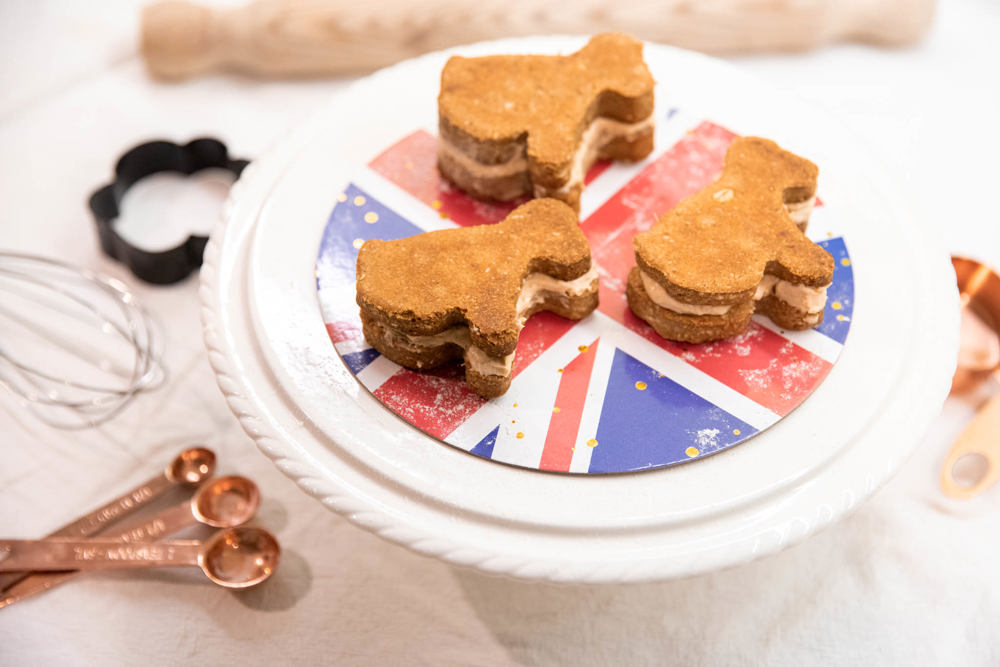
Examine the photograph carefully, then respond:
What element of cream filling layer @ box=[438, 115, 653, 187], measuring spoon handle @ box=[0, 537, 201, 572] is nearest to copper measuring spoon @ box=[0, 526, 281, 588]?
measuring spoon handle @ box=[0, 537, 201, 572]

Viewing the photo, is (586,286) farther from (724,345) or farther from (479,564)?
(479,564)

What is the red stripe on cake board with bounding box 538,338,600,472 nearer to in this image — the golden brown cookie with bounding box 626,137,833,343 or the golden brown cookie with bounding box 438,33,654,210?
the golden brown cookie with bounding box 626,137,833,343

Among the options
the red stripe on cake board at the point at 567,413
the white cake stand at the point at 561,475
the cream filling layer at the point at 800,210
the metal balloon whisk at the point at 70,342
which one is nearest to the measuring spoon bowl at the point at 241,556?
the white cake stand at the point at 561,475

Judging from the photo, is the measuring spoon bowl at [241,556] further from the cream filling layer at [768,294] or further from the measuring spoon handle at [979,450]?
the measuring spoon handle at [979,450]

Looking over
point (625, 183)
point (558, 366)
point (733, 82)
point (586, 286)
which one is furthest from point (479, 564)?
point (733, 82)

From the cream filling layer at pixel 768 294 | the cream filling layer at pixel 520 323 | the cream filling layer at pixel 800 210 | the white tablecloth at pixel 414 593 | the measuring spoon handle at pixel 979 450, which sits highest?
the cream filling layer at pixel 800 210

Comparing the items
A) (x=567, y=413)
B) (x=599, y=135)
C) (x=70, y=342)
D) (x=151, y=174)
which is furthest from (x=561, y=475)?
(x=151, y=174)
